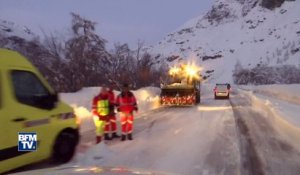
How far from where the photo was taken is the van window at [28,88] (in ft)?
29.7

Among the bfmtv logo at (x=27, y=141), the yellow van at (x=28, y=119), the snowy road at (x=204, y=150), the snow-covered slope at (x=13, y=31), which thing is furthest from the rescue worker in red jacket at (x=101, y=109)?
the snow-covered slope at (x=13, y=31)

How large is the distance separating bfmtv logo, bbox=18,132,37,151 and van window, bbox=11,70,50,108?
59cm

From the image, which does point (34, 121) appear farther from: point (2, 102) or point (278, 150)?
point (278, 150)

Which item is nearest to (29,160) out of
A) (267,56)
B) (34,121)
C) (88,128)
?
(34,121)

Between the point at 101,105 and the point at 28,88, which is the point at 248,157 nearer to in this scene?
the point at 101,105

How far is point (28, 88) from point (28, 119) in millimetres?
694

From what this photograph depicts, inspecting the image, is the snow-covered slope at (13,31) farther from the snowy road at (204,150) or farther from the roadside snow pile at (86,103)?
the snowy road at (204,150)

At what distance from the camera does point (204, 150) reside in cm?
1281

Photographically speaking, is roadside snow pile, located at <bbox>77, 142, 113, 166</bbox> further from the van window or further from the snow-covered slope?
the snow-covered slope

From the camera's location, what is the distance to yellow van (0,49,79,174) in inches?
335

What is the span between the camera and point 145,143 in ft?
46.7

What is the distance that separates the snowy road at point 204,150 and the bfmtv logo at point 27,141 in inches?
43.4

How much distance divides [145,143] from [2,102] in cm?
627

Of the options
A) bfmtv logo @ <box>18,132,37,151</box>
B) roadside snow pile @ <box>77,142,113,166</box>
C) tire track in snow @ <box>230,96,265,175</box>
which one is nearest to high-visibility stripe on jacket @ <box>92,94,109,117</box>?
roadside snow pile @ <box>77,142,113,166</box>
